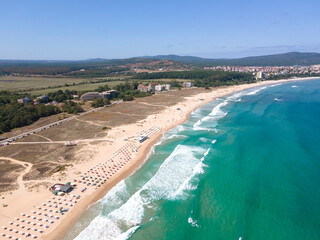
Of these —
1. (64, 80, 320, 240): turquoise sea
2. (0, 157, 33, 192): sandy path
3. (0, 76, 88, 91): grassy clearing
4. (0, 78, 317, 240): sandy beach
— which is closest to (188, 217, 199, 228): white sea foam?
(64, 80, 320, 240): turquoise sea

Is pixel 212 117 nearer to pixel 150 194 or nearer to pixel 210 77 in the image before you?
pixel 150 194

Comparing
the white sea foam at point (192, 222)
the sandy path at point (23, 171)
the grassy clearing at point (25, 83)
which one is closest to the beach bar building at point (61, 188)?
the sandy path at point (23, 171)

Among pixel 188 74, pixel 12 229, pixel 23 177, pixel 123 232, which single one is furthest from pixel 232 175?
pixel 188 74

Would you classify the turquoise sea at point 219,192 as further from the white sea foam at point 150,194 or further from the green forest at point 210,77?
the green forest at point 210,77

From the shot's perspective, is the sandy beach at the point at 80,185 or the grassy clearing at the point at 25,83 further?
the grassy clearing at the point at 25,83

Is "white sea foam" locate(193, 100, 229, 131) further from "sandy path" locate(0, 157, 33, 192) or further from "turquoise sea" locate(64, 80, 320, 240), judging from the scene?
"sandy path" locate(0, 157, 33, 192)

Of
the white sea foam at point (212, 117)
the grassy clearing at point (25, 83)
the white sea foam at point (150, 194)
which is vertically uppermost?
the grassy clearing at point (25, 83)
